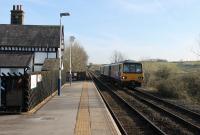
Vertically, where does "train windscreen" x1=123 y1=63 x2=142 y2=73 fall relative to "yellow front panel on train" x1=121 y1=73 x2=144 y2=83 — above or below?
above

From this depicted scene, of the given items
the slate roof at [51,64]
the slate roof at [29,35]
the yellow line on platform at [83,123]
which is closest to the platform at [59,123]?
the yellow line on platform at [83,123]

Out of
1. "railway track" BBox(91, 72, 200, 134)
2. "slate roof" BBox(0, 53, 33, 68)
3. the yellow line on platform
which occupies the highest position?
"slate roof" BBox(0, 53, 33, 68)

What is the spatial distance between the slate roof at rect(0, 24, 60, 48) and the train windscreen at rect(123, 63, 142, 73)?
31.7ft

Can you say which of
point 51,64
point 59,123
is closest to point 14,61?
point 51,64

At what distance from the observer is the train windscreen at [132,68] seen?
1731 inches

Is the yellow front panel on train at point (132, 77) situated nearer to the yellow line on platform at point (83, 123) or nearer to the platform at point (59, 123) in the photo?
the yellow line on platform at point (83, 123)

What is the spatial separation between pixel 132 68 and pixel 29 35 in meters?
15.0

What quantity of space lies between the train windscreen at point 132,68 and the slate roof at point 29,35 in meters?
9.66

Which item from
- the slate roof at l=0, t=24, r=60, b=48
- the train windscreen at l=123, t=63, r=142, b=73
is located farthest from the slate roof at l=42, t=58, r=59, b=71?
the train windscreen at l=123, t=63, r=142, b=73

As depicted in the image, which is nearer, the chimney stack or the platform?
the platform

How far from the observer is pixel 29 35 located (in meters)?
53.1

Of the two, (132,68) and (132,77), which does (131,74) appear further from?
(132,68)

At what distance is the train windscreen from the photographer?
4397 cm

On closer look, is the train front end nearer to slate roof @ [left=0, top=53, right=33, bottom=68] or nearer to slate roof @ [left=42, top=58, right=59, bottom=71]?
slate roof @ [left=42, top=58, right=59, bottom=71]
